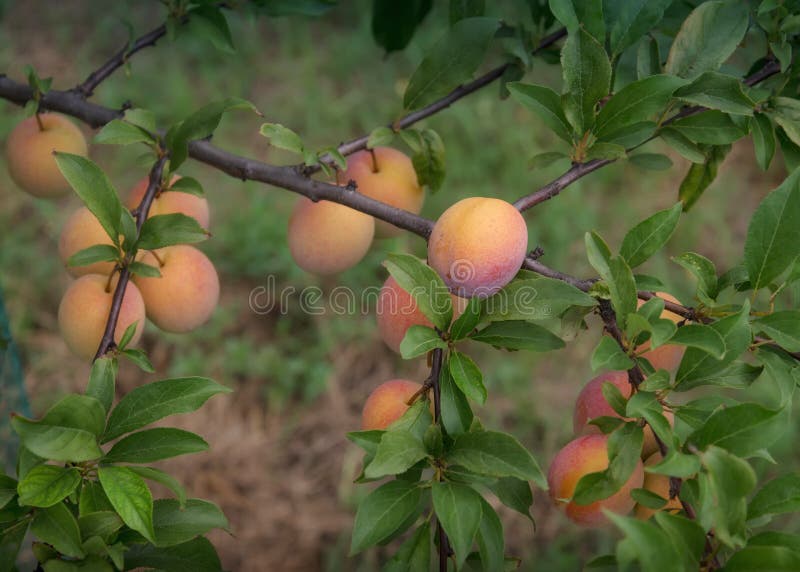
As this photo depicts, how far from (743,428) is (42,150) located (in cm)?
92

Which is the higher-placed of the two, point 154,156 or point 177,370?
point 154,156

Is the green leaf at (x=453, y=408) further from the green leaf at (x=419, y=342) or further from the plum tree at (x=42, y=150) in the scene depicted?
the plum tree at (x=42, y=150)

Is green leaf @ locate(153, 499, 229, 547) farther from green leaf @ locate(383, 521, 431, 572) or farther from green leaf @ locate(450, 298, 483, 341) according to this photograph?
green leaf @ locate(450, 298, 483, 341)

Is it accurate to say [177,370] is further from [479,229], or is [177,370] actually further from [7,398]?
[479,229]

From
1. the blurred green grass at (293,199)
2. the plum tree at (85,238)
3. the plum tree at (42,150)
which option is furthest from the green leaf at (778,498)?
the blurred green grass at (293,199)

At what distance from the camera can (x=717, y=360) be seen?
663mm

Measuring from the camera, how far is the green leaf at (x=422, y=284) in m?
0.70

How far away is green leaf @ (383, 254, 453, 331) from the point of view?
2.28 ft

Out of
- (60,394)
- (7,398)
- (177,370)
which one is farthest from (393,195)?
(60,394)

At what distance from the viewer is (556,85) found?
8.23 feet

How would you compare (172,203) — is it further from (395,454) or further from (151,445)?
(395,454)

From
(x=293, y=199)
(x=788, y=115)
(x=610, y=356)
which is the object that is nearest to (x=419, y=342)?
(x=610, y=356)

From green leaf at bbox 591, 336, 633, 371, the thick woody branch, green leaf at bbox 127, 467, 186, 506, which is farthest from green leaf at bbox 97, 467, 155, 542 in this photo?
green leaf at bbox 591, 336, 633, 371

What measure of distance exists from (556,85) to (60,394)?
1663 mm
